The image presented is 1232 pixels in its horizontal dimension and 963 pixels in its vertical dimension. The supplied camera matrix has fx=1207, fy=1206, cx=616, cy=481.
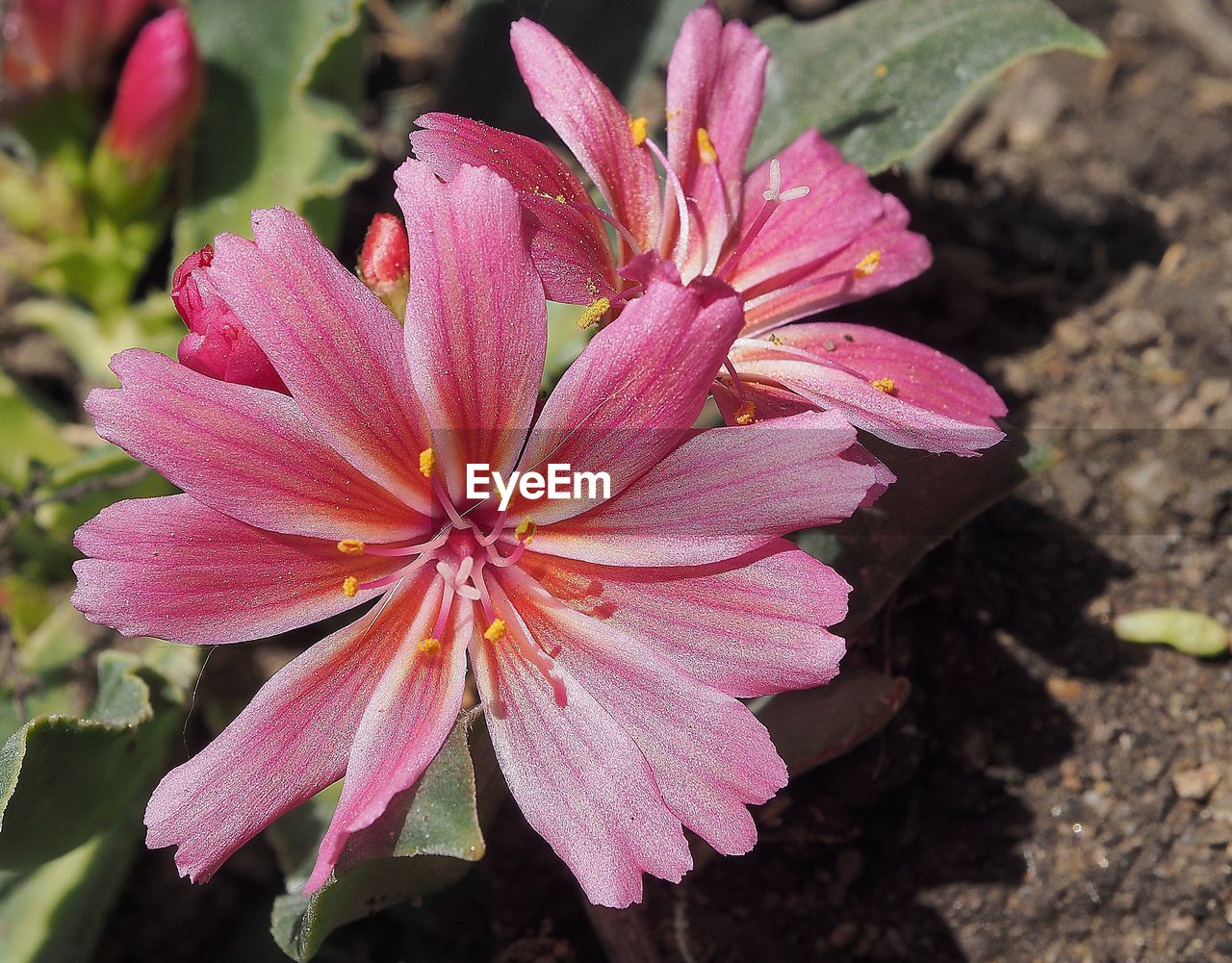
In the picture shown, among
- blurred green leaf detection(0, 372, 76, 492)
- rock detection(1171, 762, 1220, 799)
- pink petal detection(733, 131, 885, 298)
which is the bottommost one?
rock detection(1171, 762, 1220, 799)

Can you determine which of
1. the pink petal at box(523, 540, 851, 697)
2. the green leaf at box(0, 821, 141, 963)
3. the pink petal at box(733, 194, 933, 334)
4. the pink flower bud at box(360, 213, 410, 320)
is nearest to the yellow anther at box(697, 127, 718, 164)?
the pink petal at box(733, 194, 933, 334)

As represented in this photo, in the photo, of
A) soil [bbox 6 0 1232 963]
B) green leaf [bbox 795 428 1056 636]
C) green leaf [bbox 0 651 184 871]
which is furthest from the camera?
soil [bbox 6 0 1232 963]

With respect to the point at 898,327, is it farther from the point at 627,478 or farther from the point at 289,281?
the point at 289,281

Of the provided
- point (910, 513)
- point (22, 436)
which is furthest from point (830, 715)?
point (22, 436)

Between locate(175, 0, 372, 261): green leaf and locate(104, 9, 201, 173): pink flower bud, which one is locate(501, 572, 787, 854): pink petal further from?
locate(104, 9, 201, 173): pink flower bud

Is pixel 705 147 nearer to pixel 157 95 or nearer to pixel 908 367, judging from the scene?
pixel 908 367
